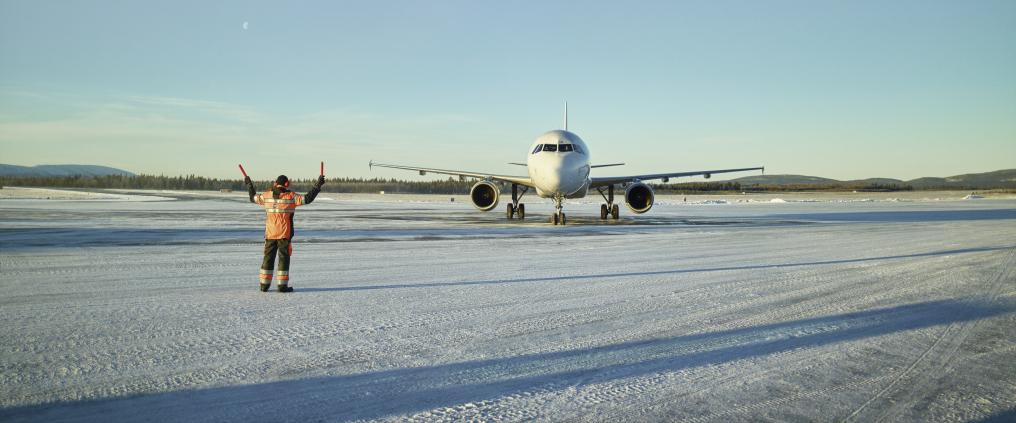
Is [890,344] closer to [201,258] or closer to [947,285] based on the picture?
[947,285]

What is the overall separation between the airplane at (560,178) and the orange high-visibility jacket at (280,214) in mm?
13644

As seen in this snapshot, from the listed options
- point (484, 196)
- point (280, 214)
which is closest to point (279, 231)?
point (280, 214)

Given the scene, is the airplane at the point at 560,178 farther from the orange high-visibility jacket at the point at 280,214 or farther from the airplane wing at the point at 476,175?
the orange high-visibility jacket at the point at 280,214

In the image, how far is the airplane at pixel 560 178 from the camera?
21.0 meters

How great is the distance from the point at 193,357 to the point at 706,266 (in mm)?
7863

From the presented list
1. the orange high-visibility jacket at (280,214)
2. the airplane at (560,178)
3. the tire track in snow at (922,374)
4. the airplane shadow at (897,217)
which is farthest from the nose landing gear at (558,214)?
the tire track in snow at (922,374)

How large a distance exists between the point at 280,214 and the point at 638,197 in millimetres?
18788

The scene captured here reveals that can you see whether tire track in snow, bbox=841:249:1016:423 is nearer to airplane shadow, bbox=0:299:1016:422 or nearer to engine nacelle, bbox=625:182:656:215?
airplane shadow, bbox=0:299:1016:422

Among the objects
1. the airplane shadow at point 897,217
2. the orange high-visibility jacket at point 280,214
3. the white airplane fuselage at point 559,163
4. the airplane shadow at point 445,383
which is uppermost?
the white airplane fuselage at point 559,163

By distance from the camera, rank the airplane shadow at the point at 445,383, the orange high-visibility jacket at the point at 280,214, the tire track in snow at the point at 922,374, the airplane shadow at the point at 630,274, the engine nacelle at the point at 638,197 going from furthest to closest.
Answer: the engine nacelle at the point at 638,197 < the airplane shadow at the point at 630,274 < the orange high-visibility jacket at the point at 280,214 < the tire track in snow at the point at 922,374 < the airplane shadow at the point at 445,383

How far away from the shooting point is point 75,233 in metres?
15.5

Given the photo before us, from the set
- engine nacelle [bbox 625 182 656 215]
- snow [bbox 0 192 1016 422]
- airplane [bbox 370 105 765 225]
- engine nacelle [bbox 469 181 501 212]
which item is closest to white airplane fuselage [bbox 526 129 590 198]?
airplane [bbox 370 105 765 225]

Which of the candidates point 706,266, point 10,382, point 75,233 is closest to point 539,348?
point 10,382

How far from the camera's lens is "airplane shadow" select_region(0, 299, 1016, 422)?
3.37m
